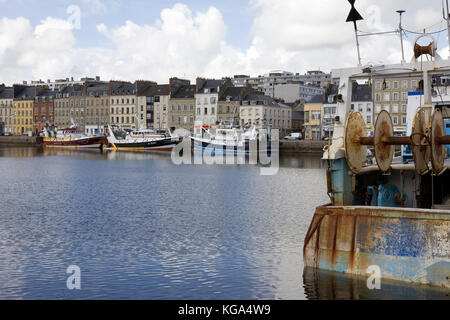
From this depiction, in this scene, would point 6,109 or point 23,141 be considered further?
point 6,109

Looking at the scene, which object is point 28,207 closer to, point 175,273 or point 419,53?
point 175,273

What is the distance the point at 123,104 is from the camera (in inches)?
6088

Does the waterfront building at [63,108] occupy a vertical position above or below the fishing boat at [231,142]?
above

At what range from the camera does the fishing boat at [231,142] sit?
326 ft

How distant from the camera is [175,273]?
18734mm

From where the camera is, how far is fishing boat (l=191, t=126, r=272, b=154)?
99.3 metres

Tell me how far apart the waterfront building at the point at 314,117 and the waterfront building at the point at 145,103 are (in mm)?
42896

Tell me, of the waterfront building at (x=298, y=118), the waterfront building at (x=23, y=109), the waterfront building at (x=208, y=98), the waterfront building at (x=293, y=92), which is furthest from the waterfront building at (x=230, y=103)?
the waterfront building at (x=23, y=109)

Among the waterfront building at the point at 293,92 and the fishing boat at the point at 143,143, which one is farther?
the waterfront building at the point at 293,92

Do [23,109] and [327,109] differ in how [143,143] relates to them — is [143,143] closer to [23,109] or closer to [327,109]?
[327,109]

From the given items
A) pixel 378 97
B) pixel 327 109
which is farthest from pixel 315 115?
pixel 378 97

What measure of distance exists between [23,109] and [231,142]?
308 ft

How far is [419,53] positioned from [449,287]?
21.0 feet

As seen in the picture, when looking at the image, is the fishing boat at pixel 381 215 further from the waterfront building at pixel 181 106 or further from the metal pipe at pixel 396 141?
the waterfront building at pixel 181 106
